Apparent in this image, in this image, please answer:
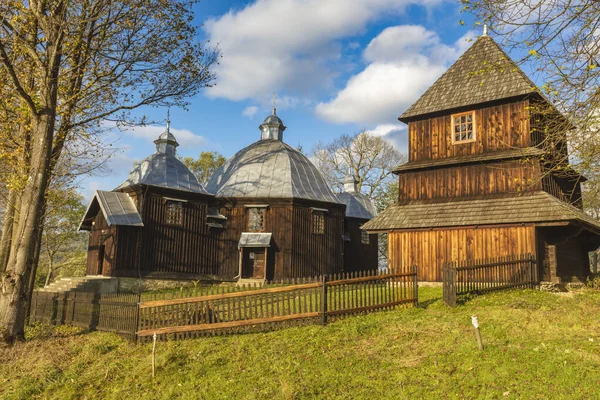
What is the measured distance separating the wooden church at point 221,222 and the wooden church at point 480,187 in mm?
7373

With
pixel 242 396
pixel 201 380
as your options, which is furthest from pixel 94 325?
pixel 242 396

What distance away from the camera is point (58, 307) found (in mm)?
15656

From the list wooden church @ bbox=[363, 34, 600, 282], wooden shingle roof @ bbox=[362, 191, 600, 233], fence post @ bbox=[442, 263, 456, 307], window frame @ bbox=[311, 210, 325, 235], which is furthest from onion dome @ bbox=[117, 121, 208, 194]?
fence post @ bbox=[442, 263, 456, 307]

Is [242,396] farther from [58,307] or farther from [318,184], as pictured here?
[318,184]

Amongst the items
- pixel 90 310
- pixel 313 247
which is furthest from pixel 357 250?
pixel 90 310

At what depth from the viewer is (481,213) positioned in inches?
699

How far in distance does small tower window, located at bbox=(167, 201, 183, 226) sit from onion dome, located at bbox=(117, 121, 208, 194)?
2.75 ft

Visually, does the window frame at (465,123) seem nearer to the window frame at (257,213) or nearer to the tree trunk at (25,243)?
the window frame at (257,213)

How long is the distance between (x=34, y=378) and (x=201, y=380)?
3.73 m

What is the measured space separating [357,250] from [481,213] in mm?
14427

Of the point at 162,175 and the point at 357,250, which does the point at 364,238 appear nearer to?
the point at 357,250

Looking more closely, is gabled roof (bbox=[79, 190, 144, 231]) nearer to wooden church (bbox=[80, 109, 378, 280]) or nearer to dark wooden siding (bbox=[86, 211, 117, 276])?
wooden church (bbox=[80, 109, 378, 280])

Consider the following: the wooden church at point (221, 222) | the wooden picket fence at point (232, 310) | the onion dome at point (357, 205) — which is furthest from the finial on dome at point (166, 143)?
the wooden picket fence at point (232, 310)

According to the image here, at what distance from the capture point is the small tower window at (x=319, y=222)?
2712 centimetres
